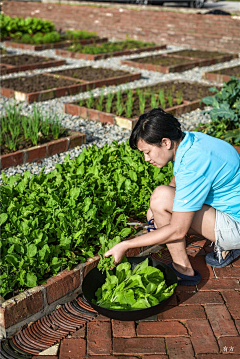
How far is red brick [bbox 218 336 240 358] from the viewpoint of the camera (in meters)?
2.38

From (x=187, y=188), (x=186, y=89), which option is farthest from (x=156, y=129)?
(x=186, y=89)

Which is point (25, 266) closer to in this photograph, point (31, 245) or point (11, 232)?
point (31, 245)

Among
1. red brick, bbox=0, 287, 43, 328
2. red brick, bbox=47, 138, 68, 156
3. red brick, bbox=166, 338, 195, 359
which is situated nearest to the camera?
red brick, bbox=166, 338, 195, 359

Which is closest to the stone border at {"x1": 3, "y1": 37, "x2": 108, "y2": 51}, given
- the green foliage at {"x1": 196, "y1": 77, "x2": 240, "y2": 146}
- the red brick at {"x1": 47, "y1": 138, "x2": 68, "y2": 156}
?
the red brick at {"x1": 47, "y1": 138, "x2": 68, "y2": 156}

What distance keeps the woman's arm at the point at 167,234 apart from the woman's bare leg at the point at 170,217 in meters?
0.26

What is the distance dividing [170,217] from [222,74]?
682cm

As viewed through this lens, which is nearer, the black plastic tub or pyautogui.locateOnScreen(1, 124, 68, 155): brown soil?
the black plastic tub

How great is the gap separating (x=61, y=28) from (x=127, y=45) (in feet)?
11.8

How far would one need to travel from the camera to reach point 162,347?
241 centimetres

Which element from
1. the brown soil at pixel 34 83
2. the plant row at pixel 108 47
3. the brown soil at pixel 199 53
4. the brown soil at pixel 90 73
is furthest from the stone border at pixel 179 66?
the brown soil at pixel 34 83

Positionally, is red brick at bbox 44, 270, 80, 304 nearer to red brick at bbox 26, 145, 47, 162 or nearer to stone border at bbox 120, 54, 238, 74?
red brick at bbox 26, 145, 47, 162

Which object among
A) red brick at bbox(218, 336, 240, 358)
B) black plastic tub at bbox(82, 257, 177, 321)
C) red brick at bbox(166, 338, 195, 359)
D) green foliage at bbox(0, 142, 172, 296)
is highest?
green foliage at bbox(0, 142, 172, 296)

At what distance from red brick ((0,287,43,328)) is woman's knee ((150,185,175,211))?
0.93 meters

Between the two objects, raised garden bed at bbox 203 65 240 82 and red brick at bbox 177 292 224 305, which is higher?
raised garden bed at bbox 203 65 240 82
